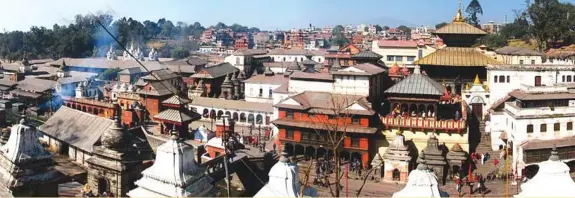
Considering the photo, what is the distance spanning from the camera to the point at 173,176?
13727 millimetres

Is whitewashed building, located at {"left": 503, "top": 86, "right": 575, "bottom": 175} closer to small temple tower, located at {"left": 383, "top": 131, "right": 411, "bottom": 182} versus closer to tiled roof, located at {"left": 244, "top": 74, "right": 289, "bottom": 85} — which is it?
small temple tower, located at {"left": 383, "top": 131, "right": 411, "bottom": 182}

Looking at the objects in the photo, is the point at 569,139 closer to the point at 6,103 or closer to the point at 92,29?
the point at 6,103

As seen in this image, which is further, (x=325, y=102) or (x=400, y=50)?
(x=400, y=50)

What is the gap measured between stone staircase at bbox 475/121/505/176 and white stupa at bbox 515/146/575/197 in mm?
14397

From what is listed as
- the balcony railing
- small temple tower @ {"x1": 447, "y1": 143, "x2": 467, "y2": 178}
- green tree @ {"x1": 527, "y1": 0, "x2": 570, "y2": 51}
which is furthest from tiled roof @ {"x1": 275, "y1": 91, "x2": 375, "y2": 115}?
green tree @ {"x1": 527, "y1": 0, "x2": 570, "y2": 51}

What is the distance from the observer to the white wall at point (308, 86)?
35.3m

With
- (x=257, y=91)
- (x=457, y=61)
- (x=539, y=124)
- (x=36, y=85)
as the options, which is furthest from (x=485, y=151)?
(x=36, y=85)

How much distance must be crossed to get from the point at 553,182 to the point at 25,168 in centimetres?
1364

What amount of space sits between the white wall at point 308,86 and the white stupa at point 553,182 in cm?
2108

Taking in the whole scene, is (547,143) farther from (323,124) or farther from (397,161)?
(323,124)

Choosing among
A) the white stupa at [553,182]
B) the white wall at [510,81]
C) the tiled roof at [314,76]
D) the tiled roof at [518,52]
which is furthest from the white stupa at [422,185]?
the tiled roof at [518,52]

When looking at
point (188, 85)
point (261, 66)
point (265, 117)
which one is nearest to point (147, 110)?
point (265, 117)

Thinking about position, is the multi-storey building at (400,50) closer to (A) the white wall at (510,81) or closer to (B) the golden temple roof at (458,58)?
(B) the golden temple roof at (458,58)

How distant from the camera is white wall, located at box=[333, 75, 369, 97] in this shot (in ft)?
111
